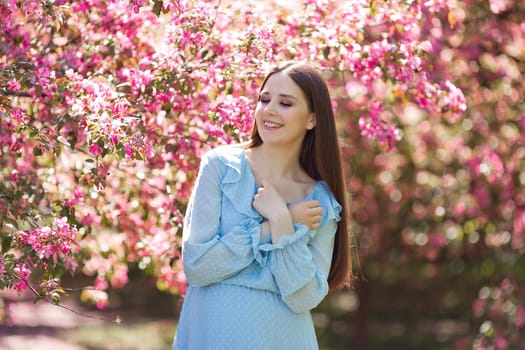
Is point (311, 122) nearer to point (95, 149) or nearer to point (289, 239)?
point (289, 239)

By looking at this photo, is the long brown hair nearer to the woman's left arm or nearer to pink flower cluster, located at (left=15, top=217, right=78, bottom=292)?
the woman's left arm

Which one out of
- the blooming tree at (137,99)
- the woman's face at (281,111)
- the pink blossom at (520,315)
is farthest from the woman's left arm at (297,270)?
the pink blossom at (520,315)

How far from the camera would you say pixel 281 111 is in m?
3.20

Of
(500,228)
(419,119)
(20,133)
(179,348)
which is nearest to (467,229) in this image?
(500,228)

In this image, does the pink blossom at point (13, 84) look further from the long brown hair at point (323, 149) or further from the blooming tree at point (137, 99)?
the long brown hair at point (323, 149)

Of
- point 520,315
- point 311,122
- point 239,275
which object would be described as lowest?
point 520,315

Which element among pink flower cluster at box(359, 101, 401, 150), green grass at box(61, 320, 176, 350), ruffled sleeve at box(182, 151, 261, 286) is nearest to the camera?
ruffled sleeve at box(182, 151, 261, 286)

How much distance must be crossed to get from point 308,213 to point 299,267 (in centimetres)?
20

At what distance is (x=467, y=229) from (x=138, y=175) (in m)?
4.22

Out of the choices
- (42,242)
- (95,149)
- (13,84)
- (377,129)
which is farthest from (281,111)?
(377,129)

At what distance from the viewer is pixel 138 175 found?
177 inches

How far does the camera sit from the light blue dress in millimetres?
3016

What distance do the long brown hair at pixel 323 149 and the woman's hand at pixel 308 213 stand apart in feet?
0.68

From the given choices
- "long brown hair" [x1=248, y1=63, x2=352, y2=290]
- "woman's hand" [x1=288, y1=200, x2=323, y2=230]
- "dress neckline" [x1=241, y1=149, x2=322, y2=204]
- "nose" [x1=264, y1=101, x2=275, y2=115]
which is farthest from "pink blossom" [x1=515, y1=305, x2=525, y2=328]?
"nose" [x1=264, y1=101, x2=275, y2=115]
